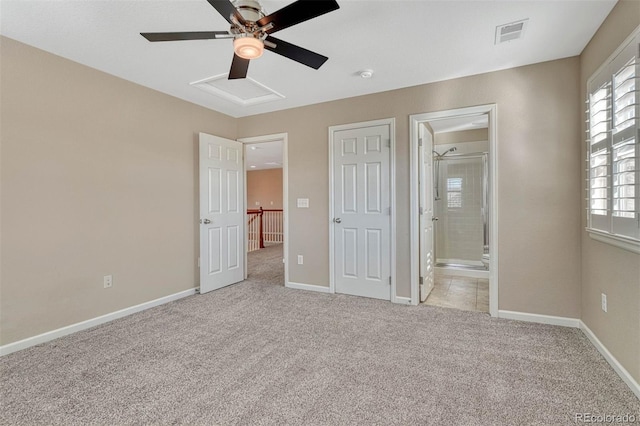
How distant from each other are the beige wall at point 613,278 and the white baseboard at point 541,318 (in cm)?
13

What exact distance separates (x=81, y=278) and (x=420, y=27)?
12.0ft

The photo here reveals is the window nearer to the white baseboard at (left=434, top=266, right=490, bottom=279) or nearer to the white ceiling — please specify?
the white ceiling

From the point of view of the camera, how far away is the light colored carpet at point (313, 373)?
1.64 m

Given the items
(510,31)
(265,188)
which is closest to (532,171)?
(510,31)

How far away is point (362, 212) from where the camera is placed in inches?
145

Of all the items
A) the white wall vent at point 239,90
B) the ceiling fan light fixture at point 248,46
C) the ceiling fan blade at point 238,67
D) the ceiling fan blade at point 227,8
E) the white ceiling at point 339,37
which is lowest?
the ceiling fan light fixture at point 248,46

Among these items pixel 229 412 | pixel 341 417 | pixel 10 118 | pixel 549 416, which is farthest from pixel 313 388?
pixel 10 118

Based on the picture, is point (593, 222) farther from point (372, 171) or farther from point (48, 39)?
point (48, 39)

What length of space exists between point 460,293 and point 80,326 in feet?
13.8

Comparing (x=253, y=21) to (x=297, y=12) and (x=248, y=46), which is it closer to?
(x=248, y=46)

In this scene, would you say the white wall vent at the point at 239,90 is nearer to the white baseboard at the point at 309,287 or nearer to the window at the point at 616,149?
the white baseboard at the point at 309,287

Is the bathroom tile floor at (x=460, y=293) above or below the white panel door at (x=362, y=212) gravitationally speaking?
below

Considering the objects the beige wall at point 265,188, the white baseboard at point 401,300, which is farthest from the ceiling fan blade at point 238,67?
the beige wall at point 265,188

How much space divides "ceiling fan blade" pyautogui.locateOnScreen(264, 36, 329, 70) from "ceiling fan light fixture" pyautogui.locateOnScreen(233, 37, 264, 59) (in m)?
0.17
